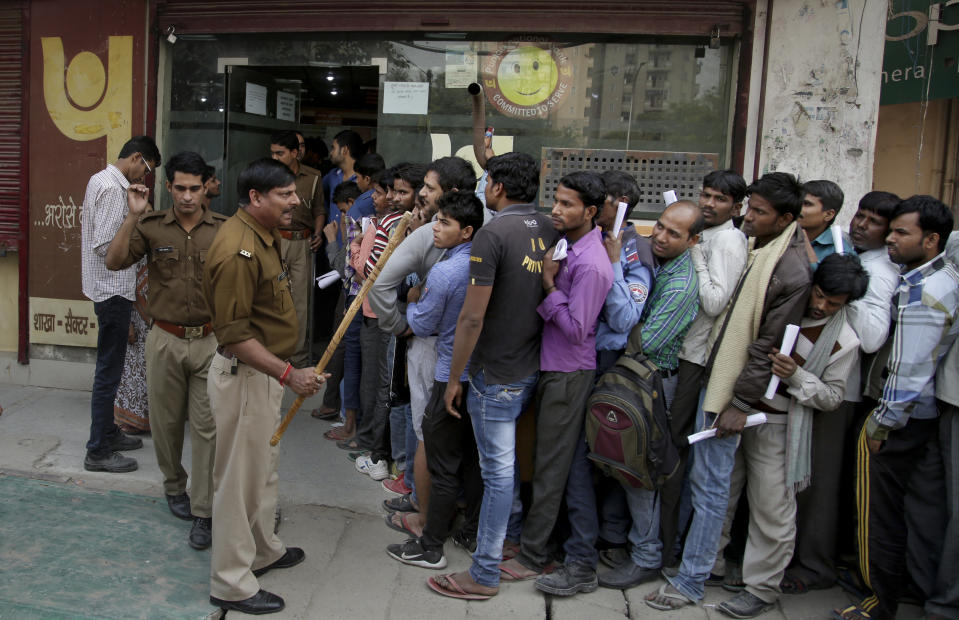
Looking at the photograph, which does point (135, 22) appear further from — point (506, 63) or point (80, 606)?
point (80, 606)

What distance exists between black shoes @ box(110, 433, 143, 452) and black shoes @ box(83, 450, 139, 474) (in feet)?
0.39

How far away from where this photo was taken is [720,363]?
3.41 m

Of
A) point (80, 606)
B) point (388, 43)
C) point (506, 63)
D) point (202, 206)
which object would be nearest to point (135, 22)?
point (388, 43)

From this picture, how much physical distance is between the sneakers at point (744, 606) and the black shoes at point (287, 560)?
6.86 feet

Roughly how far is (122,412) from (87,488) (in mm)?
835

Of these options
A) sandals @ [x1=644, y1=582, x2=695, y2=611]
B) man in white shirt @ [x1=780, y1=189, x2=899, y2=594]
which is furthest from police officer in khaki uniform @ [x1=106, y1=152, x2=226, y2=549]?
man in white shirt @ [x1=780, y1=189, x2=899, y2=594]

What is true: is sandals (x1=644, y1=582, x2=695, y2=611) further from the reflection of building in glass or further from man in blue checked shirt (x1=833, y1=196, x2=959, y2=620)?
the reflection of building in glass

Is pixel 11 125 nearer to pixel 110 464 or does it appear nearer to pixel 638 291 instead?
pixel 110 464

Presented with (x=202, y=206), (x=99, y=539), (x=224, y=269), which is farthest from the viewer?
(x=202, y=206)

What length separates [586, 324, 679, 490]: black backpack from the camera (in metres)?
3.29

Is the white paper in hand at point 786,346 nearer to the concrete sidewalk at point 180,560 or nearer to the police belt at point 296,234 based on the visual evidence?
the concrete sidewalk at point 180,560

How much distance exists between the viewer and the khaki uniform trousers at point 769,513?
3439 mm

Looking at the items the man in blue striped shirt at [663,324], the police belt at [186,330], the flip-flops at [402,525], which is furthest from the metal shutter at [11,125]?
the man in blue striped shirt at [663,324]

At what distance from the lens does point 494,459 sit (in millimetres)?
3441
